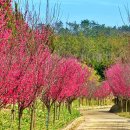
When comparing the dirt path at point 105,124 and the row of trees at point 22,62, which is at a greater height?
the row of trees at point 22,62

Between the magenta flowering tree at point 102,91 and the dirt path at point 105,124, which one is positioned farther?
the magenta flowering tree at point 102,91

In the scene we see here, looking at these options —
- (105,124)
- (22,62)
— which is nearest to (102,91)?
(105,124)

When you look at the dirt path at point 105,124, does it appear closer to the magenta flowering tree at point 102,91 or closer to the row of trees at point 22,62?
the row of trees at point 22,62

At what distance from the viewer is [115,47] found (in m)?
146

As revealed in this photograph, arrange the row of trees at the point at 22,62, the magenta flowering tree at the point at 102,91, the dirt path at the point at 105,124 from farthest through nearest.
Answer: the magenta flowering tree at the point at 102,91 < the dirt path at the point at 105,124 < the row of trees at the point at 22,62

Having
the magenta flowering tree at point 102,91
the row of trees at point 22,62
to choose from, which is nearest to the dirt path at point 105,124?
the row of trees at point 22,62

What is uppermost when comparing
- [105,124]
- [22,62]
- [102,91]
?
[102,91]

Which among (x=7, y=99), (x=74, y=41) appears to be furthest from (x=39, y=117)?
(x=74, y=41)

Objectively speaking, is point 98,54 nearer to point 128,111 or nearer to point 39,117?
point 128,111

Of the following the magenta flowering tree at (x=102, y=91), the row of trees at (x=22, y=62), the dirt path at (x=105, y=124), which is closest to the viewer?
the row of trees at (x=22, y=62)

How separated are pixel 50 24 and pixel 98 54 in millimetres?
136129

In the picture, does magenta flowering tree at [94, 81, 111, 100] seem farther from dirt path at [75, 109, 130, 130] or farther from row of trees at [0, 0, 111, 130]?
row of trees at [0, 0, 111, 130]

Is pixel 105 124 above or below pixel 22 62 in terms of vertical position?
below

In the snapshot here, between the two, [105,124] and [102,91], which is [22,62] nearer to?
[105,124]
